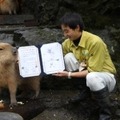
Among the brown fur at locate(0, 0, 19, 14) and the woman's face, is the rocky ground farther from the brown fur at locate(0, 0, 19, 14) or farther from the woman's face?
the brown fur at locate(0, 0, 19, 14)

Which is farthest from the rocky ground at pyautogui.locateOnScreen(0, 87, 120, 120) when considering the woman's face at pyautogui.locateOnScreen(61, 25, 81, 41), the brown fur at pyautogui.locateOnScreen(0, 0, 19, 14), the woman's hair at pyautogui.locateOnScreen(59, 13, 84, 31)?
the brown fur at pyautogui.locateOnScreen(0, 0, 19, 14)

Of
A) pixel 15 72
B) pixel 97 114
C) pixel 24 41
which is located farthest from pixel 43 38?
pixel 97 114

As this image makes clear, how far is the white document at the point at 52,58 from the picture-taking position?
181 inches

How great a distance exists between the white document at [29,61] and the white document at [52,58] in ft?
0.24

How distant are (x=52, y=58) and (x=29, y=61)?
26cm

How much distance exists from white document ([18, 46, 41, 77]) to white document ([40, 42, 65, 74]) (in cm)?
7

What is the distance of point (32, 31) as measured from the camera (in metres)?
5.93

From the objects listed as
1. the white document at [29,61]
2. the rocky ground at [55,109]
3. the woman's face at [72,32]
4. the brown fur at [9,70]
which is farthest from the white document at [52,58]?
the rocky ground at [55,109]

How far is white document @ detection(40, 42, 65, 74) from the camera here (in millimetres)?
4602

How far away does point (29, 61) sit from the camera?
183 inches

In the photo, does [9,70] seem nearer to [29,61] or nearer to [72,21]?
[29,61]

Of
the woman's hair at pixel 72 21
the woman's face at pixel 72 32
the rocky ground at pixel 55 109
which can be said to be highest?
the woman's hair at pixel 72 21

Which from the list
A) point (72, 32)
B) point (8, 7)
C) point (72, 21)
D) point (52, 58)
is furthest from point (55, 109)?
point (8, 7)

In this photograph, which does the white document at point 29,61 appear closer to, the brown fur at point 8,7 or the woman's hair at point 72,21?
the woman's hair at point 72,21
